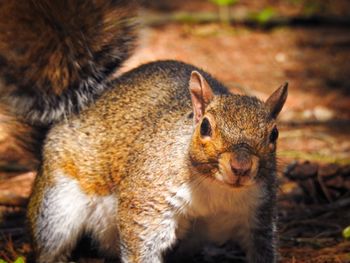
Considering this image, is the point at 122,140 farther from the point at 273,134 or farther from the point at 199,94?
the point at 273,134

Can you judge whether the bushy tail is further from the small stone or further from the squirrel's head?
the small stone

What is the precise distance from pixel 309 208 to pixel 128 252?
3.74 ft

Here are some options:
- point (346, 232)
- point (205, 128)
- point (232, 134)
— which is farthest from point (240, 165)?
point (346, 232)

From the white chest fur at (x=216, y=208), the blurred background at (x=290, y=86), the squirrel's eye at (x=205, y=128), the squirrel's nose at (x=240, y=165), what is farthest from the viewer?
the blurred background at (x=290, y=86)

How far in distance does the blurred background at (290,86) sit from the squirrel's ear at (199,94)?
800 millimetres

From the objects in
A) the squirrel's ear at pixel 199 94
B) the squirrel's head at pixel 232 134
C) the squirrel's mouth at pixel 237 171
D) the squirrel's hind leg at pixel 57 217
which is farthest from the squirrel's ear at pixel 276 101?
the squirrel's hind leg at pixel 57 217

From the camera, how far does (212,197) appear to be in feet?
9.36

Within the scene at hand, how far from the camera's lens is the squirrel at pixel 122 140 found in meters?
2.86

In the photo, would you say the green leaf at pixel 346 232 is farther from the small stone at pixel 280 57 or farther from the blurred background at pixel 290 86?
the small stone at pixel 280 57

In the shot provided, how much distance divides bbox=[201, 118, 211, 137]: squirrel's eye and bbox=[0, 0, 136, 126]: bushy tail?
89 centimetres

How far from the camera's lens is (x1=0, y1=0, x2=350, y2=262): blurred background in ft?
11.9

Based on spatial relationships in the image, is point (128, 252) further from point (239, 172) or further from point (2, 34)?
point (2, 34)

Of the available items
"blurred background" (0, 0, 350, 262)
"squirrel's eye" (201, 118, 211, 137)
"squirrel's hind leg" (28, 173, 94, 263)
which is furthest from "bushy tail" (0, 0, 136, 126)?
"squirrel's eye" (201, 118, 211, 137)

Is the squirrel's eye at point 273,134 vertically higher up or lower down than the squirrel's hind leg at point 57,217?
higher up
